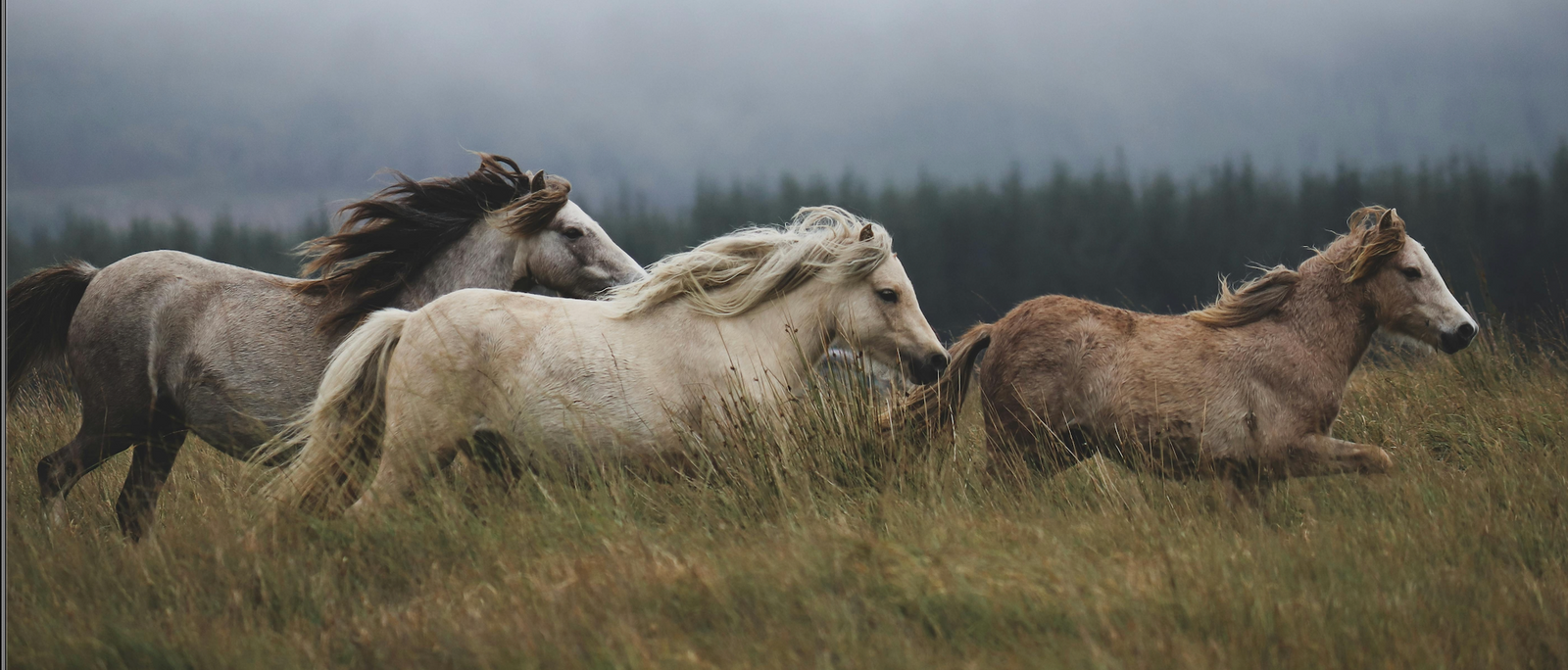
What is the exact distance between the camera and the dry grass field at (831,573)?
2.18 m

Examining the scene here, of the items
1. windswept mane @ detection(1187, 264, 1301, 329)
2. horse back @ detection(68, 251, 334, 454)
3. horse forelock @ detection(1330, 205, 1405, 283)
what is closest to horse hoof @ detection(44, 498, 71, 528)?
horse back @ detection(68, 251, 334, 454)

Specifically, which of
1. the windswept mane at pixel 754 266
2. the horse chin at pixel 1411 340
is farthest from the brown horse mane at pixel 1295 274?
the windswept mane at pixel 754 266

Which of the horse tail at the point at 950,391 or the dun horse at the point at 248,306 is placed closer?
the horse tail at the point at 950,391

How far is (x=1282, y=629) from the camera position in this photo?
7.20ft

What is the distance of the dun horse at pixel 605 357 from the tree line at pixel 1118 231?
29096 mm

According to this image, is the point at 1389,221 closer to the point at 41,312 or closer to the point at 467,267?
the point at 467,267

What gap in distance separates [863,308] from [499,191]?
231 cm

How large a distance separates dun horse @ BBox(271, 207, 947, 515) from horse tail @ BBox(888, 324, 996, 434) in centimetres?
47

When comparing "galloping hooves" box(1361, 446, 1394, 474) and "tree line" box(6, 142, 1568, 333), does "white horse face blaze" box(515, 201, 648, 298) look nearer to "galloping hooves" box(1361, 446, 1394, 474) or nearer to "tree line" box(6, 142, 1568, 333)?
"galloping hooves" box(1361, 446, 1394, 474)

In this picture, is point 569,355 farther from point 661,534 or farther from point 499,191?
point 499,191

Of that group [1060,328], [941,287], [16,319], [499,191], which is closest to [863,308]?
[1060,328]

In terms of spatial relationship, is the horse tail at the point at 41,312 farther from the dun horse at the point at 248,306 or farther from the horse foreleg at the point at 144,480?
the horse foreleg at the point at 144,480

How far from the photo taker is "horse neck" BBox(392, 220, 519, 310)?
462cm

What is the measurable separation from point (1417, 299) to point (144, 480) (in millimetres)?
5994
